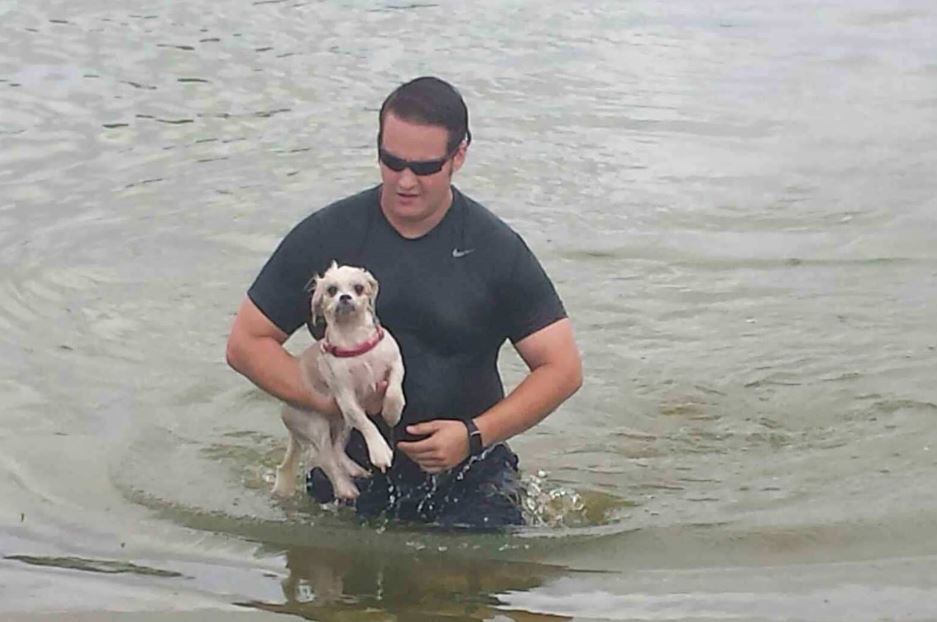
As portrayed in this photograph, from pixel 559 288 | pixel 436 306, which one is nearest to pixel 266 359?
pixel 436 306

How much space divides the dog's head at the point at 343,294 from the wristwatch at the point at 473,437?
547 millimetres

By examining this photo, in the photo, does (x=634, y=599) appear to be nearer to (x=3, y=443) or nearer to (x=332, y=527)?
(x=332, y=527)

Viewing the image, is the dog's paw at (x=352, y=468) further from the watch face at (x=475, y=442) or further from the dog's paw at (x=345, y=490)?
the watch face at (x=475, y=442)

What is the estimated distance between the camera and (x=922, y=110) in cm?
1580

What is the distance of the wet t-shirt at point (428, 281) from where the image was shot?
20.2 ft

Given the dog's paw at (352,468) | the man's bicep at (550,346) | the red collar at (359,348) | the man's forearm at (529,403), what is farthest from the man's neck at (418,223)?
the dog's paw at (352,468)

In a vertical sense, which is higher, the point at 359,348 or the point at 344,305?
the point at 344,305

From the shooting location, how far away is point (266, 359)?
6.21 m

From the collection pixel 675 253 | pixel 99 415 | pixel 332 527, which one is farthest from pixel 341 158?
pixel 332 527

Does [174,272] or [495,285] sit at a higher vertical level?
[495,285]

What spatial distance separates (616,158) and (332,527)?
25.0ft

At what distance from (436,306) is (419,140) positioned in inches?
24.6

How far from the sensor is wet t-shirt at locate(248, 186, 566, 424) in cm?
615

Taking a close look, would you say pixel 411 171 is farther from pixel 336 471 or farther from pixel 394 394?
pixel 336 471
